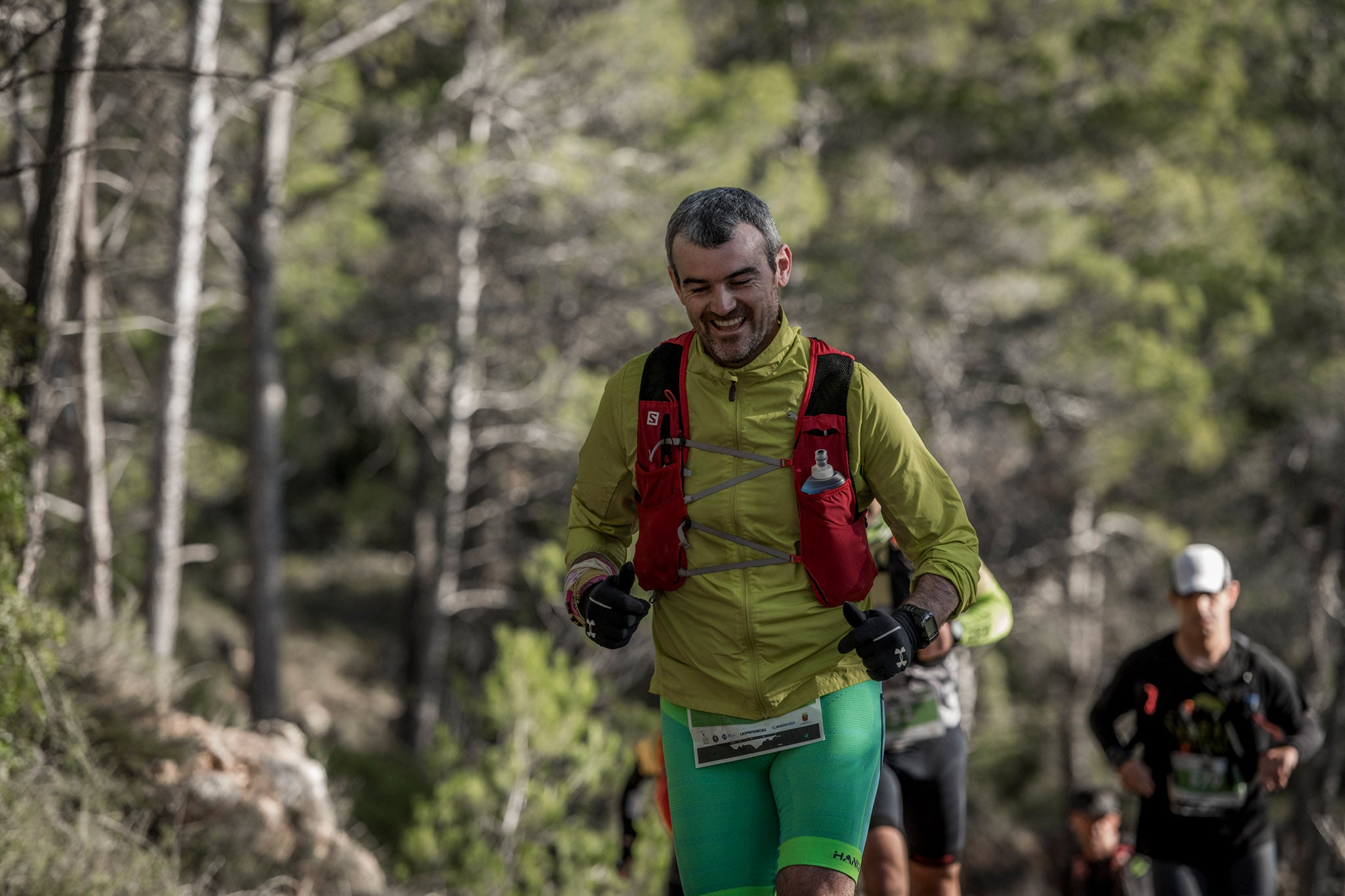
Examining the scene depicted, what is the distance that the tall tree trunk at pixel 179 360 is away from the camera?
931cm

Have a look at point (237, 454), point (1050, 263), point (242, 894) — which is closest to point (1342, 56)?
point (1050, 263)

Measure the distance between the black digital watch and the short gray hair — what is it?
758 millimetres

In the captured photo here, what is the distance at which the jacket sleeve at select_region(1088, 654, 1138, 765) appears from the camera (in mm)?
4336

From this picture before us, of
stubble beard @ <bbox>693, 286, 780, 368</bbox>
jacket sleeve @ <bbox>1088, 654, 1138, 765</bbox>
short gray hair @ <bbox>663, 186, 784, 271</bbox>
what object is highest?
short gray hair @ <bbox>663, 186, 784, 271</bbox>

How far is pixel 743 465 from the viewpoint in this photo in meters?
2.61

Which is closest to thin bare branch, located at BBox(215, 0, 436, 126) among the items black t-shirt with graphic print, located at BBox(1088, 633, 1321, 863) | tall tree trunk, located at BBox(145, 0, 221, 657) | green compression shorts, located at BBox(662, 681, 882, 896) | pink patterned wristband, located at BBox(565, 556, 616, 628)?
tall tree trunk, located at BBox(145, 0, 221, 657)

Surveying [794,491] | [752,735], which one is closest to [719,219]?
[794,491]

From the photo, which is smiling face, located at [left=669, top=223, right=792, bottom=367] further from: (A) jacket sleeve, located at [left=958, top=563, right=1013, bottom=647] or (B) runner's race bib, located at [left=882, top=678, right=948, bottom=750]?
(B) runner's race bib, located at [left=882, top=678, right=948, bottom=750]

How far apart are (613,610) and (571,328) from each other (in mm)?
12877

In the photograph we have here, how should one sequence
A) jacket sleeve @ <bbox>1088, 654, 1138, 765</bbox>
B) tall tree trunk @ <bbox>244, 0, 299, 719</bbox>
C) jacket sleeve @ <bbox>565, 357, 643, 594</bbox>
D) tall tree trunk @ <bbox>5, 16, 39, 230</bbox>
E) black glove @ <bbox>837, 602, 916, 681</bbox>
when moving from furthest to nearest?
tall tree trunk @ <bbox>244, 0, 299, 719</bbox> < jacket sleeve @ <bbox>1088, 654, 1138, 765</bbox> < tall tree trunk @ <bbox>5, 16, 39, 230</bbox> < jacket sleeve @ <bbox>565, 357, 643, 594</bbox> < black glove @ <bbox>837, 602, 916, 681</bbox>

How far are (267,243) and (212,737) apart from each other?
6.81m

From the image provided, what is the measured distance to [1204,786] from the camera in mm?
4199

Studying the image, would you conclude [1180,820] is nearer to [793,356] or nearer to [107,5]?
[793,356]

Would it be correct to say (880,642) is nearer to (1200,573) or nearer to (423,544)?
(1200,573)
